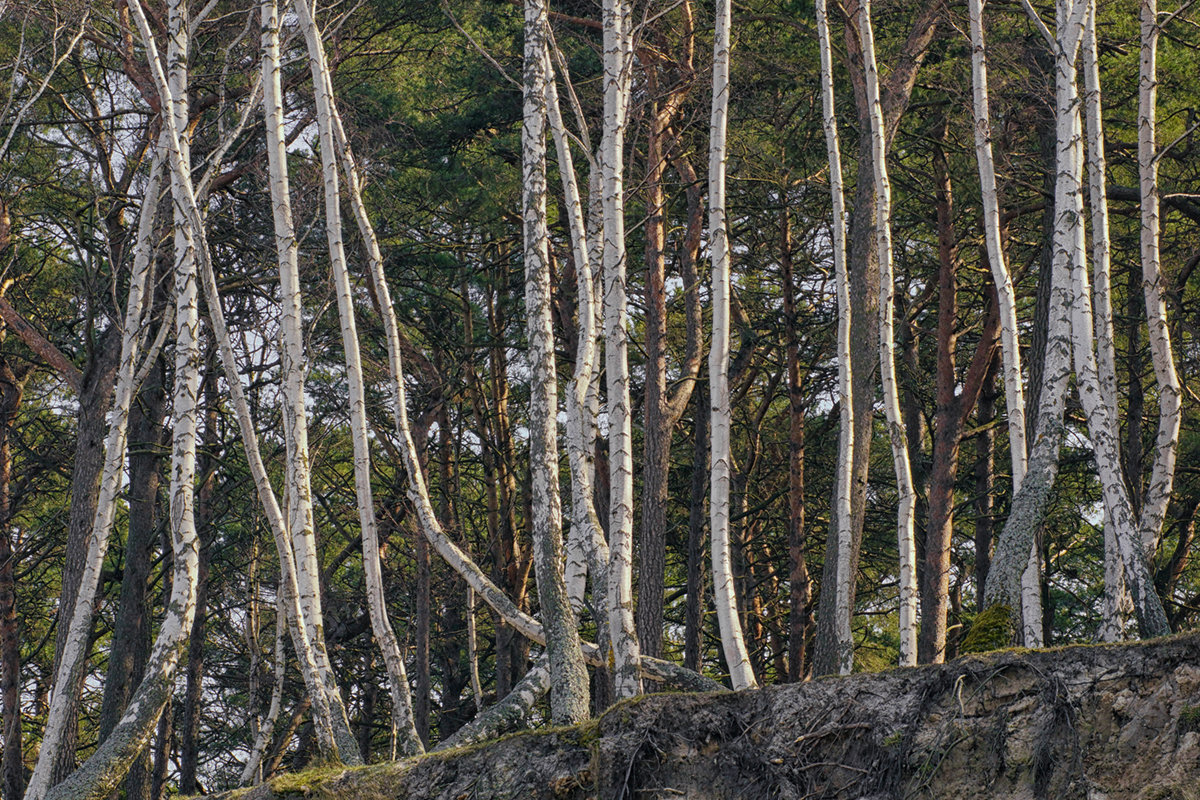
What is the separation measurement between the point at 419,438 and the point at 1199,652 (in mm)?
12016

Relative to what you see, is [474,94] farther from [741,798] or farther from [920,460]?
[741,798]

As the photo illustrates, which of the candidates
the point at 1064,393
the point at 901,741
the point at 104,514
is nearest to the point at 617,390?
the point at 901,741

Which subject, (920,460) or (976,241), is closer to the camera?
(976,241)

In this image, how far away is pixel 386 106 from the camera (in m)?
12.5

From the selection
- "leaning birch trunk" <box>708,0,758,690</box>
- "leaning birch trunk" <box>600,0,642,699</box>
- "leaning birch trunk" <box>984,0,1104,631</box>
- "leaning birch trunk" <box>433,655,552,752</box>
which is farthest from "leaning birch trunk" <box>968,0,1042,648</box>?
Answer: "leaning birch trunk" <box>433,655,552,752</box>

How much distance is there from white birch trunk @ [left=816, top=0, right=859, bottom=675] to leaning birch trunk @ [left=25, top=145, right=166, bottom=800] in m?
4.52

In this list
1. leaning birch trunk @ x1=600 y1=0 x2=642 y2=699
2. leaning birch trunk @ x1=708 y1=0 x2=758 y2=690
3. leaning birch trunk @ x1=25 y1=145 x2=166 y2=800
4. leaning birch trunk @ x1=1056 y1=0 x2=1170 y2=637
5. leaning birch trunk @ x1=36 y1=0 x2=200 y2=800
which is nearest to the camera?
leaning birch trunk @ x1=1056 y1=0 x2=1170 y2=637

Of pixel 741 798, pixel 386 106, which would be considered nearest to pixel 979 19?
pixel 741 798

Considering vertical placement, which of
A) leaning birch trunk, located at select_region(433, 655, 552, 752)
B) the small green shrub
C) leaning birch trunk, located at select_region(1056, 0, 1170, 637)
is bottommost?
leaning birch trunk, located at select_region(433, 655, 552, 752)

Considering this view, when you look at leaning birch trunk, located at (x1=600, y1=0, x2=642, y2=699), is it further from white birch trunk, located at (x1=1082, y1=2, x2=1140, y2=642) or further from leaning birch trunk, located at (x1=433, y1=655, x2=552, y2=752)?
white birch trunk, located at (x1=1082, y1=2, x2=1140, y2=642)

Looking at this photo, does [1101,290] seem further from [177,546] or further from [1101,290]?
[177,546]

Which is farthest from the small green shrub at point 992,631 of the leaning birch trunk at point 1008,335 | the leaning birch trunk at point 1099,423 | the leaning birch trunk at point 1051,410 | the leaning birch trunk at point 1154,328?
the leaning birch trunk at point 1154,328

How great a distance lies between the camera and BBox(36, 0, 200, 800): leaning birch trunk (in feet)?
20.0

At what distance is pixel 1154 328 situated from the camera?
689 cm
